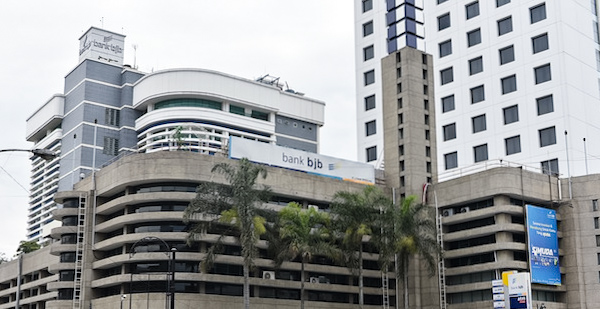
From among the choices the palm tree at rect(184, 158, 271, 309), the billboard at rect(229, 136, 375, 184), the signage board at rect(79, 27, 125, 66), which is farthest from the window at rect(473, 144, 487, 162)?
the signage board at rect(79, 27, 125, 66)

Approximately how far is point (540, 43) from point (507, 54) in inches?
170

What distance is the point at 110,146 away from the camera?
165750mm

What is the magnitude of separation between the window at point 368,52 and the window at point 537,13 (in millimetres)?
22282

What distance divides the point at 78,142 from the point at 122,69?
18.9 m

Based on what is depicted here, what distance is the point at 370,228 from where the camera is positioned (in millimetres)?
76562

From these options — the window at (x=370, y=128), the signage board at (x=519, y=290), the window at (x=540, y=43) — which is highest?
the window at (x=540, y=43)

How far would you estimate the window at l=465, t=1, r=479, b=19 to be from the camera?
102062 millimetres

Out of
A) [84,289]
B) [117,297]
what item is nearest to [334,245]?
[117,297]

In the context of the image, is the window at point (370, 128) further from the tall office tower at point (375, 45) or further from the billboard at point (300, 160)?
the billboard at point (300, 160)

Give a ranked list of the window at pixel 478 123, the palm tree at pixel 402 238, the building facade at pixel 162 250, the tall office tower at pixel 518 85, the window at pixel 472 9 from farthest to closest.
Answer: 1. the window at pixel 472 9
2. the window at pixel 478 123
3. the tall office tower at pixel 518 85
4. the building facade at pixel 162 250
5. the palm tree at pixel 402 238

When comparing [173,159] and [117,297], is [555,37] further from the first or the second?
[117,297]

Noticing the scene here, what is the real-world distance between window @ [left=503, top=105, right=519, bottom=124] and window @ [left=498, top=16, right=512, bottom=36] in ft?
32.1

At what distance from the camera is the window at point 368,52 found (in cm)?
10956

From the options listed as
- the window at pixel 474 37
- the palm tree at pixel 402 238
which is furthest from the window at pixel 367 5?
the palm tree at pixel 402 238
